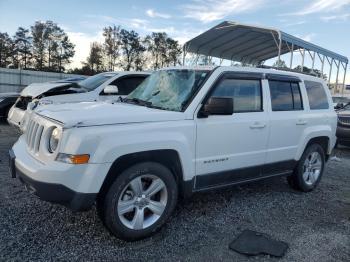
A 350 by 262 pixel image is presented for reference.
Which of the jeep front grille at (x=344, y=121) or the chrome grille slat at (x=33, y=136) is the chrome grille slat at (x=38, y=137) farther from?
the jeep front grille at (x=344, y=121)

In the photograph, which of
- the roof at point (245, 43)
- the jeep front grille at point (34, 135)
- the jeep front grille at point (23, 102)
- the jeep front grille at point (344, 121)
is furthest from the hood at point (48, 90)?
the roof at point (245, 43)

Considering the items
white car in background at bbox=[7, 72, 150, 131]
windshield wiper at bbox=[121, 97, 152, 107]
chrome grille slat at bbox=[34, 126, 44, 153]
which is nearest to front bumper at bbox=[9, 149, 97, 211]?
chrome grille slat at bbox=[34, 126, 44, 153]

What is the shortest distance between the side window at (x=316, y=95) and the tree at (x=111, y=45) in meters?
38.3

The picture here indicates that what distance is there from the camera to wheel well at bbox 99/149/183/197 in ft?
11.3

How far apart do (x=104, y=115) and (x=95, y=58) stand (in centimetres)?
3983

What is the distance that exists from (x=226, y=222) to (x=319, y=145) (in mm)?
2617

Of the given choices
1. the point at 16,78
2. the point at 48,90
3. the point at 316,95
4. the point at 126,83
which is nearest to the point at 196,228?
the point at 316,95

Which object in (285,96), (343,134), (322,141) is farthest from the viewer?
(343,134)

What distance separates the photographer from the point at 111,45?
42.8 m

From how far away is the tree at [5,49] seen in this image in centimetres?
3756

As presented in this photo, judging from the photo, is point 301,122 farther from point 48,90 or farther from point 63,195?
point 48,90

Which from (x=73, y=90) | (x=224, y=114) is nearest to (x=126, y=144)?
(x=224, y=114)

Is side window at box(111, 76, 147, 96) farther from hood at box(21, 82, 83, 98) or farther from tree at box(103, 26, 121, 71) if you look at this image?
tree at box(103, 26, 121, 71)

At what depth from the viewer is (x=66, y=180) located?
10.4 ft
